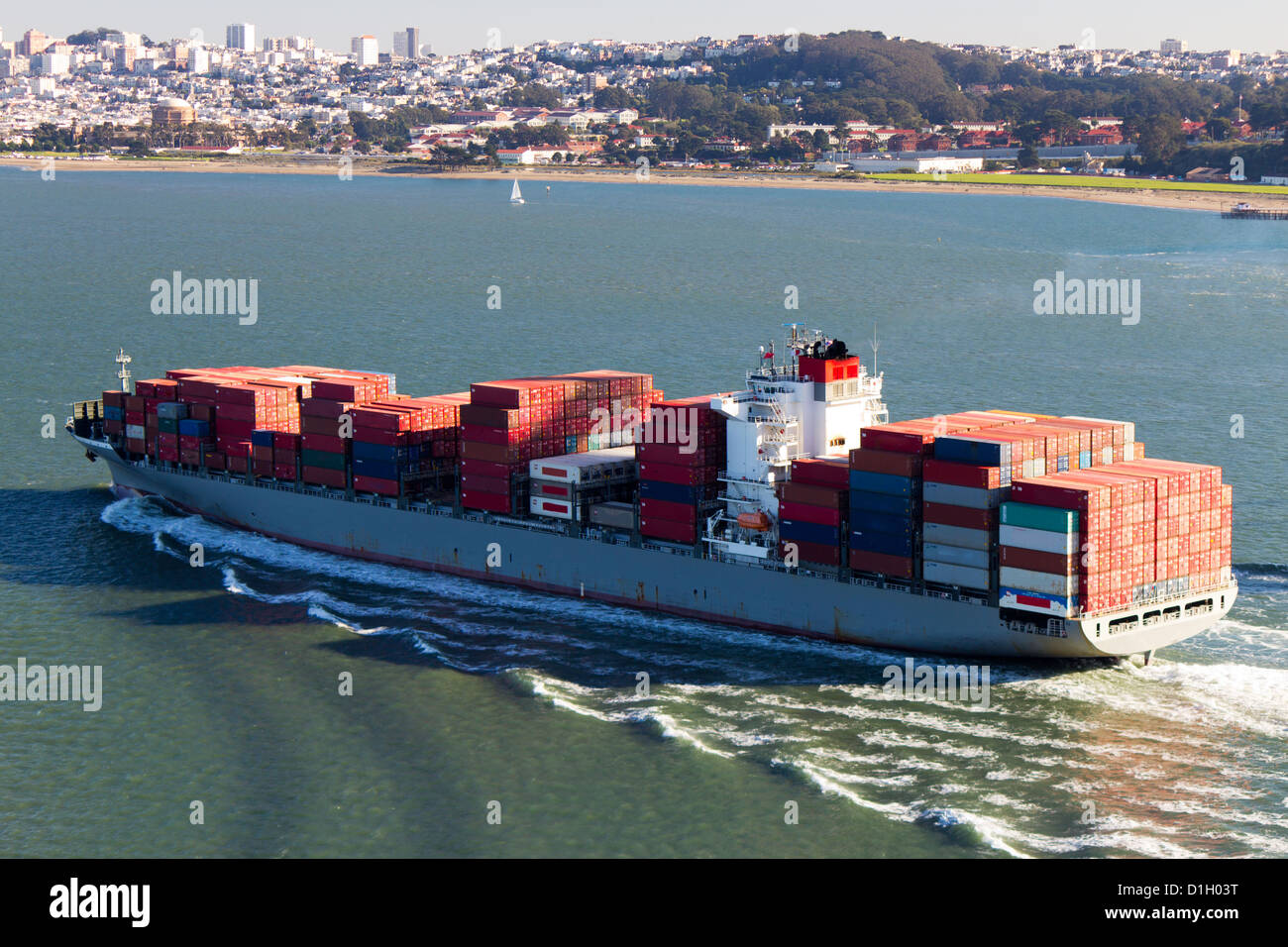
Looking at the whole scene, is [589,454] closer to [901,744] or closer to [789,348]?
[789,348]

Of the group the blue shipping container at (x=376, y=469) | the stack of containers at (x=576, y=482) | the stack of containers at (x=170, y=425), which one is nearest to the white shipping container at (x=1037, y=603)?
the stack of containers at (x=576, y=482)

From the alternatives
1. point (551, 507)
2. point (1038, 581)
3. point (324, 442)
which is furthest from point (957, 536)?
point (324, 442)

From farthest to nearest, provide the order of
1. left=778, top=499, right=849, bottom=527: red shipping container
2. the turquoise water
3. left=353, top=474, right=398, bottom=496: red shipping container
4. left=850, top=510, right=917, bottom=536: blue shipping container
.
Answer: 1. left=353, top=474, right=398, bottom=496: red shipping container
2. left=778, top=499, right=849, bottom=527: red shipping container
3. left=850, top=510, right=917, bottom=536: blue shipping container
4. the turquoise water

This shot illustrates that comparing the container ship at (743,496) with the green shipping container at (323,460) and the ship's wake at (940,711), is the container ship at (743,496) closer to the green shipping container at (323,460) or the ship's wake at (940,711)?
the green shipping container at (323,460)

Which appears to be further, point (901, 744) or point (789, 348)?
point (789, 348)

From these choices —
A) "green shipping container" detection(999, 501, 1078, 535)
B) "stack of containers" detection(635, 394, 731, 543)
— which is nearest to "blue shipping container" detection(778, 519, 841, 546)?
"stack of containers" detection(635, 394, 731, 543)

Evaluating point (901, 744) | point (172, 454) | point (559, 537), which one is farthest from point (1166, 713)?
point (172, 454)

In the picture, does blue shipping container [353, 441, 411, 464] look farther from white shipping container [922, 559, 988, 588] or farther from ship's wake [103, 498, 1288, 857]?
white shipping container [922, 559, 988, 588]
